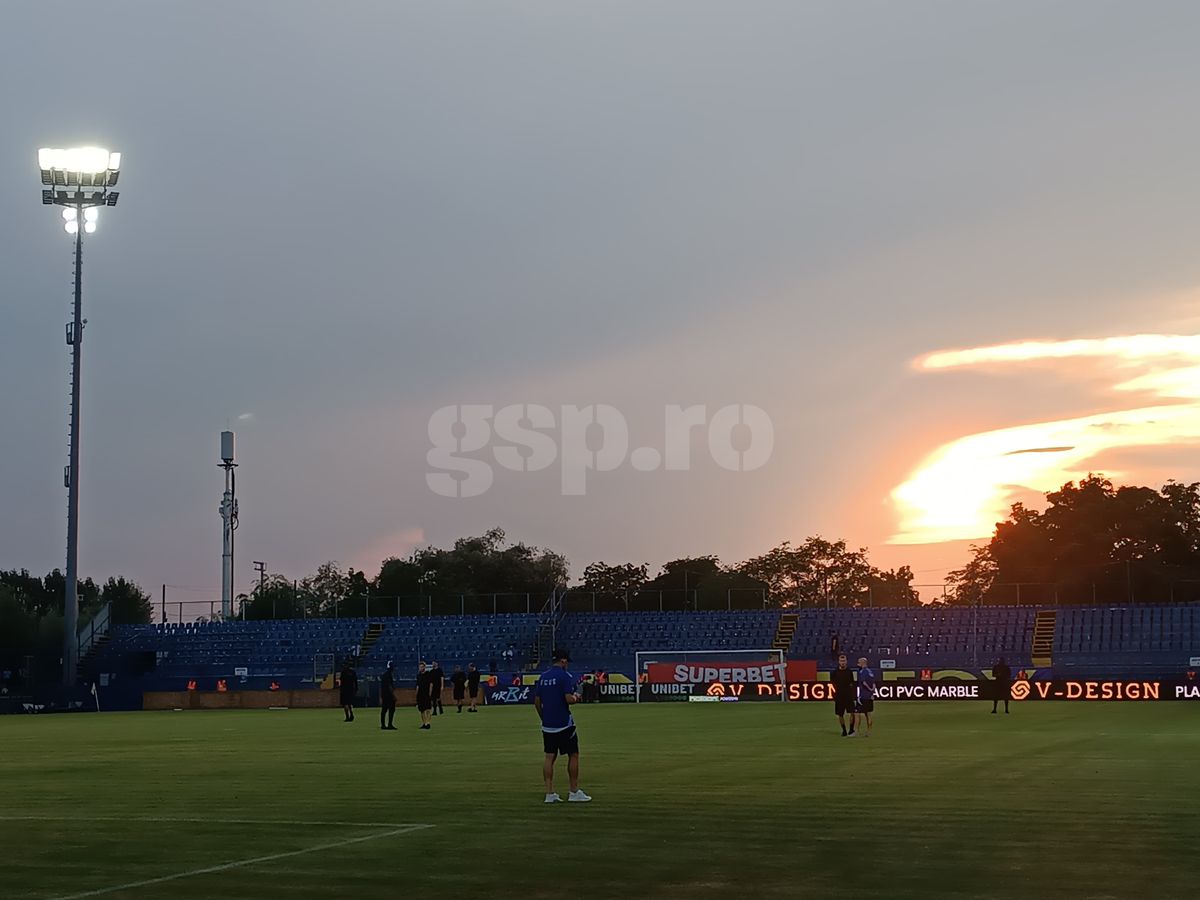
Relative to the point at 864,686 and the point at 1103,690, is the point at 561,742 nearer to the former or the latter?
the point at 864,686

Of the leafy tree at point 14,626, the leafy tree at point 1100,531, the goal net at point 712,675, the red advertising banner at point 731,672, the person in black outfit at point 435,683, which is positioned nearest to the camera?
the person in black outfit at point 435,683

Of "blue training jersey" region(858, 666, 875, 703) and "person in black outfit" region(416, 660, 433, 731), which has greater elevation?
"blue training jersey" region(858, 666, 875, 703)

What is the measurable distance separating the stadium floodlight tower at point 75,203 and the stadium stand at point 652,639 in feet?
32.4

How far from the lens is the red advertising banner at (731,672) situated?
218 feet

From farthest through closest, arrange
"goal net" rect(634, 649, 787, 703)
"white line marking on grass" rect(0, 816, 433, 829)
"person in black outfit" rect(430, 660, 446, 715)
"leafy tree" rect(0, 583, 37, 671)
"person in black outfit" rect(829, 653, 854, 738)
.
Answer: "leafy tree" rect(0, 583, 37, 671)
"goal net" rect(634, 649, 787, 703)
"person in black outfit" rect(430, 660, 446, 715)
"person in black outfit" rect(829, 653, 854, 738)
"white line marking on grass" rect(0, 816, 433, 829)

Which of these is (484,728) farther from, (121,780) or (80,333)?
(80,333)

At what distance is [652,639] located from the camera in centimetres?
8044

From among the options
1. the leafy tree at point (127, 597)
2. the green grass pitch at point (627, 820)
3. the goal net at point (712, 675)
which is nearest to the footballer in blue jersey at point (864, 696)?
the green grass pitch at point (627, 820)

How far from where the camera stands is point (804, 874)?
40.1ft

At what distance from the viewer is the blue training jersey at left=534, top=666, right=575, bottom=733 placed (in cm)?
1823

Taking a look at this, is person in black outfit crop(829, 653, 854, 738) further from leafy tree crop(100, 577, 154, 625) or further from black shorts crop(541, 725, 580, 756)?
leafy tree crop(100, 577, 154, 625)

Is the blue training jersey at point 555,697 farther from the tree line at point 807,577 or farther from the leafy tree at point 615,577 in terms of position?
the leafy tree at point 615,577

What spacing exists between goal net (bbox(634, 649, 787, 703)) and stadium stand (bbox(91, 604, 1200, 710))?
423 centimetres

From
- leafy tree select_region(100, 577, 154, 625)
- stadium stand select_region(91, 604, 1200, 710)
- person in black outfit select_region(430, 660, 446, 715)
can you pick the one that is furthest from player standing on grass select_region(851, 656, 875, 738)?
leafy tree select_region(100, 577, 154, 625)
